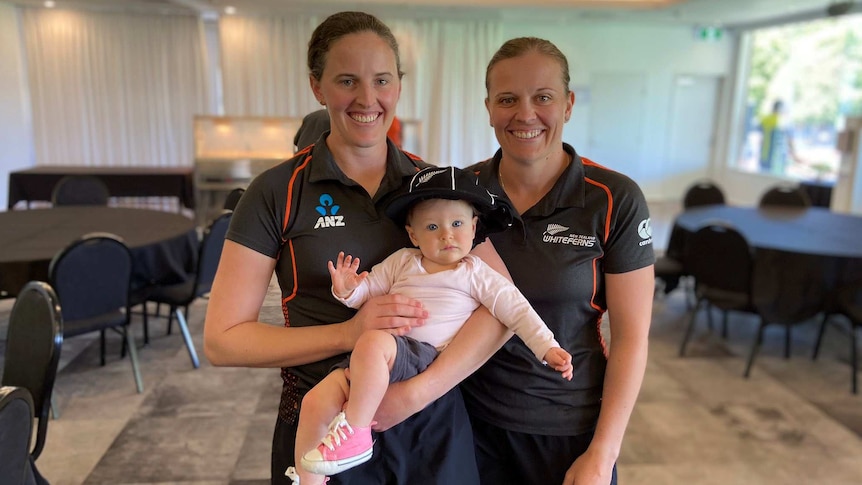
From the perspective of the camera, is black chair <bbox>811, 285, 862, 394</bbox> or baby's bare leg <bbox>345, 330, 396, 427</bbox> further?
black chair <bbox>811, 285, 862, 394</bbox>

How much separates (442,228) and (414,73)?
8.37 m

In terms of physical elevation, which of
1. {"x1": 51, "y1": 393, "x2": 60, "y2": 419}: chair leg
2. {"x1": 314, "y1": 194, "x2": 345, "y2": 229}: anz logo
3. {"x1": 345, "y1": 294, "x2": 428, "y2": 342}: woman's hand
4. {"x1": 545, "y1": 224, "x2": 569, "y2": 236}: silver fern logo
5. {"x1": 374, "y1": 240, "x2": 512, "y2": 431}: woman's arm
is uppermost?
{"x1": 314, "y1": 194, "x2": 345, "y2": 229}: anz logo

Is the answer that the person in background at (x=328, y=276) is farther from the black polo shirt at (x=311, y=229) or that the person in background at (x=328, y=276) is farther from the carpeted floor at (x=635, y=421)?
the carpeted floor at (x=635, y=421)

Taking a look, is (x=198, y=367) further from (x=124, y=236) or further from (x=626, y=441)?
(x=626, y=441)

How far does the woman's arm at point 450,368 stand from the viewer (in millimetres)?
1151

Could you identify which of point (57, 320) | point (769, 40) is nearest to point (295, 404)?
point (57, 320)

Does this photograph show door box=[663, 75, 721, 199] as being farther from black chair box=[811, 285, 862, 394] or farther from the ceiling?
black chair box=[811, 285, 862, 394]

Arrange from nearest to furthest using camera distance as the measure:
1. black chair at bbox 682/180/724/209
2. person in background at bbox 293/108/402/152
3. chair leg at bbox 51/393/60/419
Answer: person in background at bbox 293/108/402/152 < chair leg at bbox 51/393/60/419 < black chair at bbox 682/180/724/209

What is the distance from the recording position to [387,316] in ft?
3.80

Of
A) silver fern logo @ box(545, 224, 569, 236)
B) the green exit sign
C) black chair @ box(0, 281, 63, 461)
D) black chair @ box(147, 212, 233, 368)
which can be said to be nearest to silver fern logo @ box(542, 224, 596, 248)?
silver fern logo @ box(545, 224, 569, 236)

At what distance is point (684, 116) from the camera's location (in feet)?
33.8

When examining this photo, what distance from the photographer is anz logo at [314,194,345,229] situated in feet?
4.01

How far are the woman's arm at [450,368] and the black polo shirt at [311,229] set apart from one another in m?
0.16

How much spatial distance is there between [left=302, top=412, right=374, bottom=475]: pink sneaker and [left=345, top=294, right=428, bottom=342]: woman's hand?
0.57 feet
